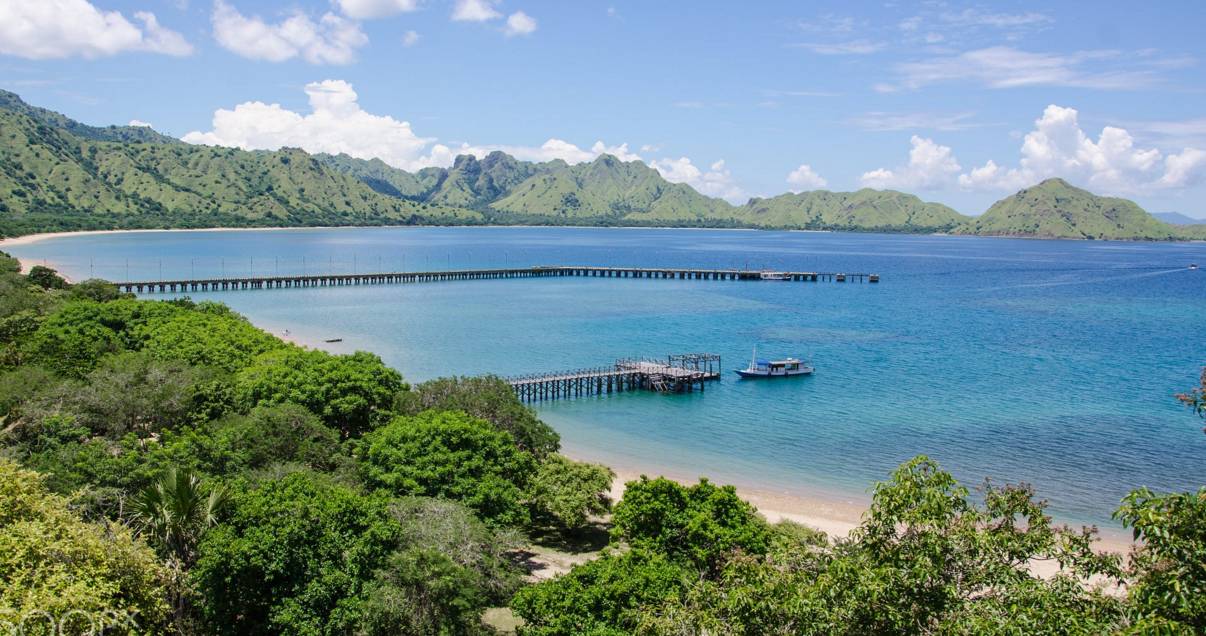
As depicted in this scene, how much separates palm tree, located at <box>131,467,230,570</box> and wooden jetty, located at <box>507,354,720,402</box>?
109ft

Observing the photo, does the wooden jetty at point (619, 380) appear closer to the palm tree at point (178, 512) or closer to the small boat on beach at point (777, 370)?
the small boat on beach at point (777, 370)

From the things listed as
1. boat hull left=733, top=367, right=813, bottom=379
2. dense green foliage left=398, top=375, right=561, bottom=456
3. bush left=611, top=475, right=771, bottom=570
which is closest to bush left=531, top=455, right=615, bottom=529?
dense green foliage left=398, top=375, right=561, bottom=456

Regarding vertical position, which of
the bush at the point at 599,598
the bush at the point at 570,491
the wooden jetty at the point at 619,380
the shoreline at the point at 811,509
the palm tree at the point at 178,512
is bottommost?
the shoreline at the point at 811,509

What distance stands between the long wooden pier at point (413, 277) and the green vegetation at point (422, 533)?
6953 cm

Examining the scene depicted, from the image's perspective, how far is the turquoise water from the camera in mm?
40781

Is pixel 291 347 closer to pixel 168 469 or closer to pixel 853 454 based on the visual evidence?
pixel 168 469

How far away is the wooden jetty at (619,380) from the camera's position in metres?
54.2

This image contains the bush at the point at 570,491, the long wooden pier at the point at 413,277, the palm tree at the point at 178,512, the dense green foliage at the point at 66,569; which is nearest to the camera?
the dense green foliage at the point at 66,569

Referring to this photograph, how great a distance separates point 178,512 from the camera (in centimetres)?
1936

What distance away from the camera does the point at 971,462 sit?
4016 centimetres

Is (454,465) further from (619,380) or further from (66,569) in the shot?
(619,380)

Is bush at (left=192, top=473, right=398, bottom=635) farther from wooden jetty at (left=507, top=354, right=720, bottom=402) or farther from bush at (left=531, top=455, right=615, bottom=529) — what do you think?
wooden jetty at (left=507, top=354, right=720, bottom=402)

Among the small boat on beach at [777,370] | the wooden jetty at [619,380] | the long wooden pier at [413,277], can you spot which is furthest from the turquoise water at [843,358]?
the long wooden pier at [413,277]

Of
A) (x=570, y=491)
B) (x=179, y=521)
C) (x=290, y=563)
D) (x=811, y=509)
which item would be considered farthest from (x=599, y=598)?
(x=811, y=509)
